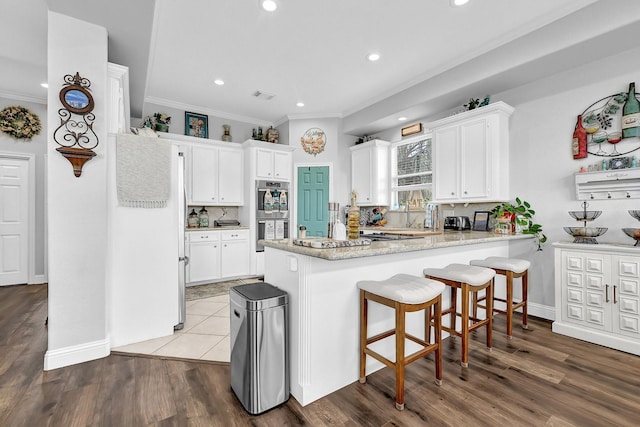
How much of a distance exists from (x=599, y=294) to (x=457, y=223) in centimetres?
161

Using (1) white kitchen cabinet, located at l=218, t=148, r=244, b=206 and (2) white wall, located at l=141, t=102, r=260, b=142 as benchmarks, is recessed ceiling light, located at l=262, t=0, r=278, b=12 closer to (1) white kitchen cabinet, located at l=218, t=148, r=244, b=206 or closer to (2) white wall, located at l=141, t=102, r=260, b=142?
(1) white kitchen cabinet, located at l=218, t=148, r=244, b=206

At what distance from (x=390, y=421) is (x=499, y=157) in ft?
10.1

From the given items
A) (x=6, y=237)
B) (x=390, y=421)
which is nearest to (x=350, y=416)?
(x=390, y=421)

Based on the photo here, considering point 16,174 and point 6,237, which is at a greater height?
point 16,174

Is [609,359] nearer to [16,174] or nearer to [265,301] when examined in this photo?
[265,301]

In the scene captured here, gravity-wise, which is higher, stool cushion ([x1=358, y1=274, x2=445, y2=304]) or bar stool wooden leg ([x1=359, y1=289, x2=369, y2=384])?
stool cushion ([x1=358, y1=274, x2=445, y2=304])

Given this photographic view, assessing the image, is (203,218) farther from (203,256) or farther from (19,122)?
(19,122)

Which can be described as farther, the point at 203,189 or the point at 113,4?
the point at 203,189

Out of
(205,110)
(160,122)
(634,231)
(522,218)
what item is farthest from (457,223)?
(160,122)

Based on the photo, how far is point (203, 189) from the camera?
4.78 meters

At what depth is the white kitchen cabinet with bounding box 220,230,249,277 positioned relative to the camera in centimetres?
470

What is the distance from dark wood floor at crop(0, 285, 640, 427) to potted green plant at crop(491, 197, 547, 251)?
3.91 feet

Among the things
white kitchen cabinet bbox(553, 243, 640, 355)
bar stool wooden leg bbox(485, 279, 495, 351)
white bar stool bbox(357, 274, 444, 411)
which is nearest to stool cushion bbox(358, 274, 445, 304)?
white bar stool bbox(357, 274, 444, 411)

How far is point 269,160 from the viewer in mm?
5094
